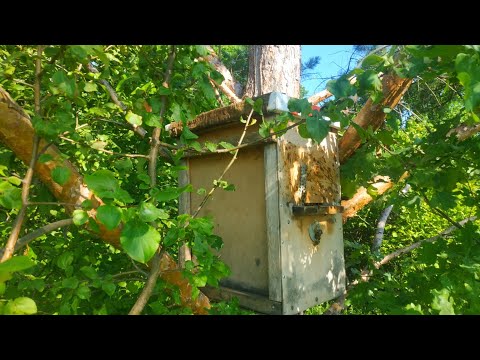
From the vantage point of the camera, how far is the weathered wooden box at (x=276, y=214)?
76.9 inches

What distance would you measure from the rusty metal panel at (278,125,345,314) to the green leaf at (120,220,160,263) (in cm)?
114

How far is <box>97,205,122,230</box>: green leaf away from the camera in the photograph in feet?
2.87

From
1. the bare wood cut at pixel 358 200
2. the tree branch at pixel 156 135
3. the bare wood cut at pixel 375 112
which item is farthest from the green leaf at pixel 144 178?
the bare wood cut at pixel 358 200

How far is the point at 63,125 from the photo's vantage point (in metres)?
1.27

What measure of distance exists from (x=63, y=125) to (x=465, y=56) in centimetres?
140

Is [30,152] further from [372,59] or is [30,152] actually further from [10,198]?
[372,59]

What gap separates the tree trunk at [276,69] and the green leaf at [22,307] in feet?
8.71

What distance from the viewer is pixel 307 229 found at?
7.00 ft

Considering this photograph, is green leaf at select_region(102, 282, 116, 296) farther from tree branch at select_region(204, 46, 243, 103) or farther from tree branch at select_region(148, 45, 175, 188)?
tree branch at select_region(204, 46, 243, 103)

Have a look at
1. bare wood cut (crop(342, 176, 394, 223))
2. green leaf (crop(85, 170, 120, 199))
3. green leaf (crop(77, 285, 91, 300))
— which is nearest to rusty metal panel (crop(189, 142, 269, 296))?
bare wood cut (crop(342, 176, 394, 223))

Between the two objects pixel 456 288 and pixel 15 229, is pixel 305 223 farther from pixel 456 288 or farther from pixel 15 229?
pixel 15 229

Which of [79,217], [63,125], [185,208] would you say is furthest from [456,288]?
[185,208]

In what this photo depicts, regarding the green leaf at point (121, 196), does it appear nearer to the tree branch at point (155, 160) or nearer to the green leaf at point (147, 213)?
the green leaf at point (147, 213)

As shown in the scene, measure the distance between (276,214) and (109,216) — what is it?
1216mm
